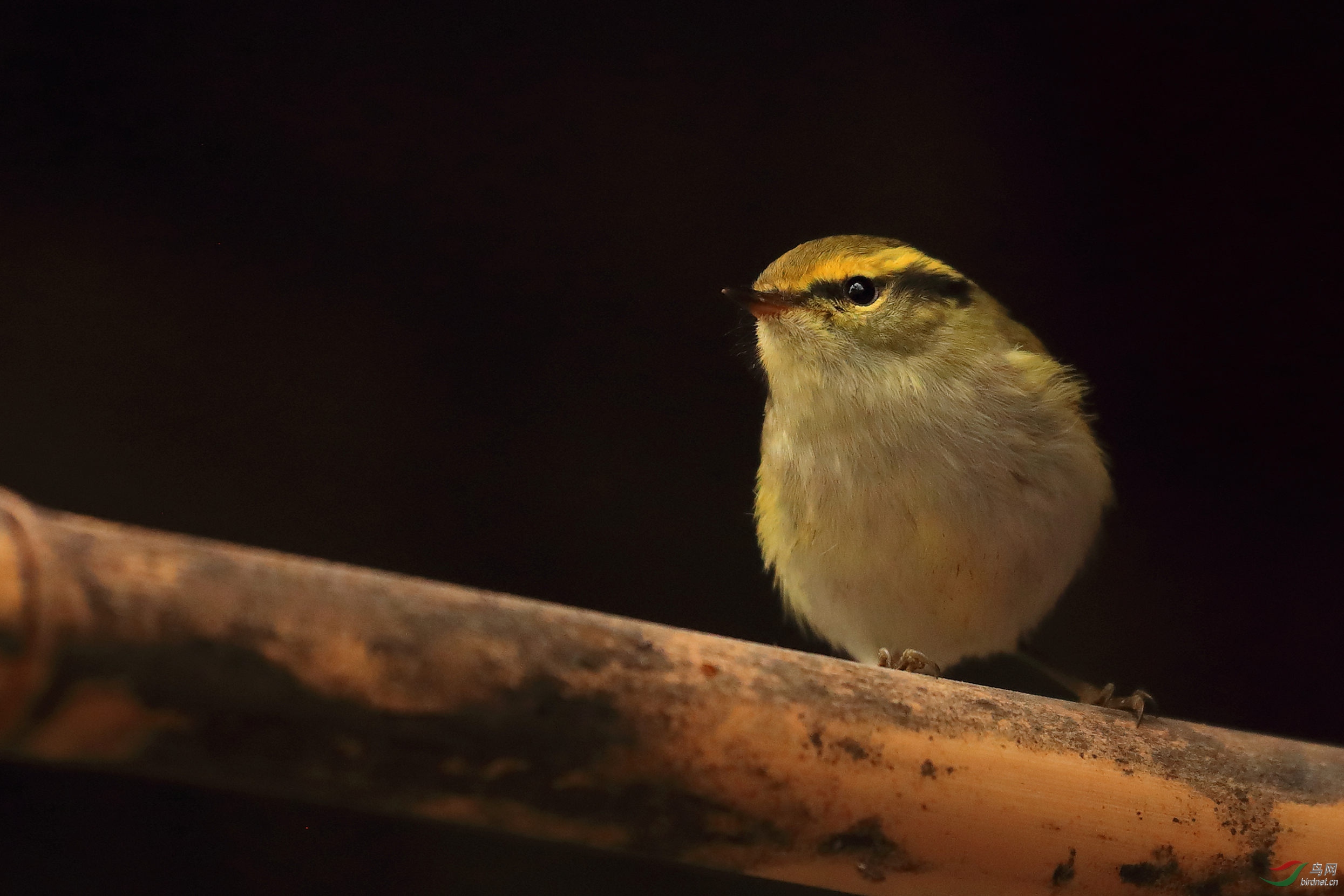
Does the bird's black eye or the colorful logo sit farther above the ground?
the bird's black eye

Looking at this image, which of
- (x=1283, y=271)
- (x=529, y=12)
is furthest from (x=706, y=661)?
(x=1283, y=271)

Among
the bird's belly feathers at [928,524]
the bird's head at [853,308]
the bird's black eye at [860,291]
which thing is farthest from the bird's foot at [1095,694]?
the bird's black eye at [860,291]

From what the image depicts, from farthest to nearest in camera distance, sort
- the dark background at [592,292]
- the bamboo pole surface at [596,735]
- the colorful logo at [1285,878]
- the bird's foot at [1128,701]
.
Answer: the dark background at [592,292], the bird's foot at [1128,701], the colorful logo at [1285,878], the bamboo pole surface at [596,735]

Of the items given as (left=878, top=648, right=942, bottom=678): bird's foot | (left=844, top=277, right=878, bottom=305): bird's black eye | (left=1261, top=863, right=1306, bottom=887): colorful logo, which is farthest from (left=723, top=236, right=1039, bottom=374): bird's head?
(left=1261, top=863, right=1306, bottom=887): colorful logo

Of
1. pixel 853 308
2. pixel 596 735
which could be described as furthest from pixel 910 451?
pixel 596 735

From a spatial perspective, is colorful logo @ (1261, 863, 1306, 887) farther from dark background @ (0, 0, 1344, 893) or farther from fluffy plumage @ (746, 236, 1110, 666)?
dark background @ (0, 0, 1344, 893)

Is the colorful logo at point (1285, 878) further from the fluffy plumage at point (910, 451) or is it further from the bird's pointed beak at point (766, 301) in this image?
the bird's pointed beak at point (766, 301)

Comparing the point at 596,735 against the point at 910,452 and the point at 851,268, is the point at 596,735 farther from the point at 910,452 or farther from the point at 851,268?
the point at 851,268
